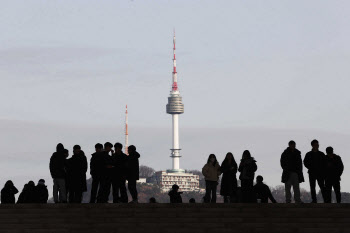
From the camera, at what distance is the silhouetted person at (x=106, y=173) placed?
2539 centimetres

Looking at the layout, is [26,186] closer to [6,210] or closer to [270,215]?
[6,210]

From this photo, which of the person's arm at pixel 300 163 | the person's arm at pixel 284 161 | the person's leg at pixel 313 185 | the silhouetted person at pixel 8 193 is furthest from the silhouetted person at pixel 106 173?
the person's leg at pixel 313 185

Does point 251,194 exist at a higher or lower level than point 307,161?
lower

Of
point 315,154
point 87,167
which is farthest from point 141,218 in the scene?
point 315,154

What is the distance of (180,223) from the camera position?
24031 mm

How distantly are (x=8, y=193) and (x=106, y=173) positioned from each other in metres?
2.88

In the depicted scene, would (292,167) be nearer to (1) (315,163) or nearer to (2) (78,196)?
(1) (315,163)

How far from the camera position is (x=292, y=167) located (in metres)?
25.5

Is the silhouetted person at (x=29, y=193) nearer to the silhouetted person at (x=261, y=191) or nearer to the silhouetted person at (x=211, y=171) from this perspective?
the silhouetted person at (x=211, y=171)

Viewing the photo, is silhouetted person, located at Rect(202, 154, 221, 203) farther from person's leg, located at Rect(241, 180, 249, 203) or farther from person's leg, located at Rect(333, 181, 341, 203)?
person's leg, located at Rect(333, 181, 341, 203)

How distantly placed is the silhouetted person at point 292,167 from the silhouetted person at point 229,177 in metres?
1.50

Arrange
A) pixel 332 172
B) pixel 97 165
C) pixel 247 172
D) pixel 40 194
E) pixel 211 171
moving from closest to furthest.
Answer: pixel 97 165 < pixel 332 172 < pixel 247 172 < pixel 40 194 < pixel 211 171

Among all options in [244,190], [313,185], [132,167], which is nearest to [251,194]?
[244,190]

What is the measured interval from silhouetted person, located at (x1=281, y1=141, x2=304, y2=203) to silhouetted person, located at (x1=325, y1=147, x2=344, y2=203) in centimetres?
64
